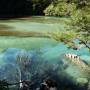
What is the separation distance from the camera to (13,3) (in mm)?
56844

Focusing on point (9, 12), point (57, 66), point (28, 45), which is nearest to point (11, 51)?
point (28, 45)

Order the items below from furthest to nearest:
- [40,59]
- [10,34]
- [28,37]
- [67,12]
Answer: [10,34] < [28,37] < [40,59] < [67,12]

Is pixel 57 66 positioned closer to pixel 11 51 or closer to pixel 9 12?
pixel 11 51

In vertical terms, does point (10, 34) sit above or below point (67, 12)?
below

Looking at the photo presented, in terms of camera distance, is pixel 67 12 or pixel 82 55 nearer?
pixel 67 12

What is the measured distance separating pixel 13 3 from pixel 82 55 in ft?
130

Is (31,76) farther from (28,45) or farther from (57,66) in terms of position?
(28,45)

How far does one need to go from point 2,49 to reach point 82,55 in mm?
5449

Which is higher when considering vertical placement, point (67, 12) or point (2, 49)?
point (67, 12)

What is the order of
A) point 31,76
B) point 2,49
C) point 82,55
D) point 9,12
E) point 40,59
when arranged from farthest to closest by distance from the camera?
1. point 9,12
2. point 2,49
3. point 82,55
4. point 40,59
5. point 31,76

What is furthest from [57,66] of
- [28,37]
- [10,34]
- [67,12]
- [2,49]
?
[10,34]

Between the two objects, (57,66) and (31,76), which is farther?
(57,66)

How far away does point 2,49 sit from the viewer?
2050 cm

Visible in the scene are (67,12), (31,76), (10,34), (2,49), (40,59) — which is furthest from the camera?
(10,34)
